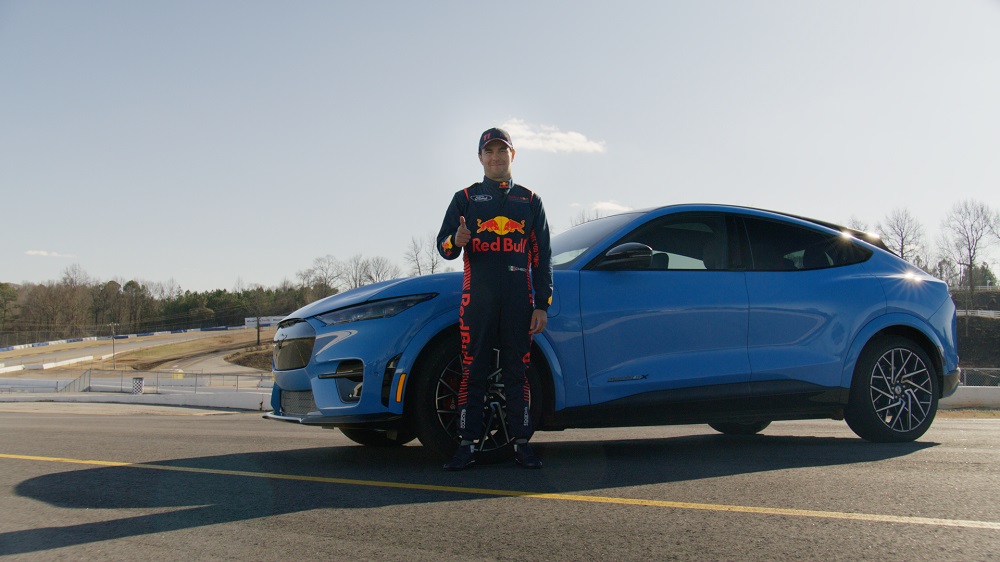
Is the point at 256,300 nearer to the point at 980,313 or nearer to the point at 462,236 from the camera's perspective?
the point at 980,313

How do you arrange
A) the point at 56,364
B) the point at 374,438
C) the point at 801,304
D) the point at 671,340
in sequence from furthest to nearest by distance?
1. the point at 56,364
2. the point at 374,438
3. the point at 801,304
4. the point at 671,340

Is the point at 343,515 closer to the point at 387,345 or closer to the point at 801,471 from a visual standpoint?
the point at 387,345

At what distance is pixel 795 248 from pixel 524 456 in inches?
109

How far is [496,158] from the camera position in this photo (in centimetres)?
425

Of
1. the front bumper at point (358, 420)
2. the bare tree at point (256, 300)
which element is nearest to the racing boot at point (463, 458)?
the front bumper at point (358, 420)

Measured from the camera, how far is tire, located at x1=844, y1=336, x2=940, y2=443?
17.2 ft

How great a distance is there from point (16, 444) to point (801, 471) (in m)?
5.70

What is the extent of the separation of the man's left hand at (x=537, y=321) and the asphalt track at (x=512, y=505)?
2.54ft

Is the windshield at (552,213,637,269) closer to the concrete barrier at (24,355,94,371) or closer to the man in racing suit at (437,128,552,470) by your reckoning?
the man in racing suit at (437,128,552,470)

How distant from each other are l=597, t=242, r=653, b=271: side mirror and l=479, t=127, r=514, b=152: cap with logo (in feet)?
3.03

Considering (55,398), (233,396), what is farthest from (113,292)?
(233,396)

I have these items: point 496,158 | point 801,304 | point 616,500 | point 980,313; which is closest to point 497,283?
point 496,158

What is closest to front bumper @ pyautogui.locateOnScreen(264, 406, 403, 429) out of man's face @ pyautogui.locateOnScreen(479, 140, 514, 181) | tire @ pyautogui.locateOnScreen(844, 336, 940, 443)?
man's face @ pyautogui.locateOnScreen(479, 140, 514, 181)

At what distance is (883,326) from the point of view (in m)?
5.35
